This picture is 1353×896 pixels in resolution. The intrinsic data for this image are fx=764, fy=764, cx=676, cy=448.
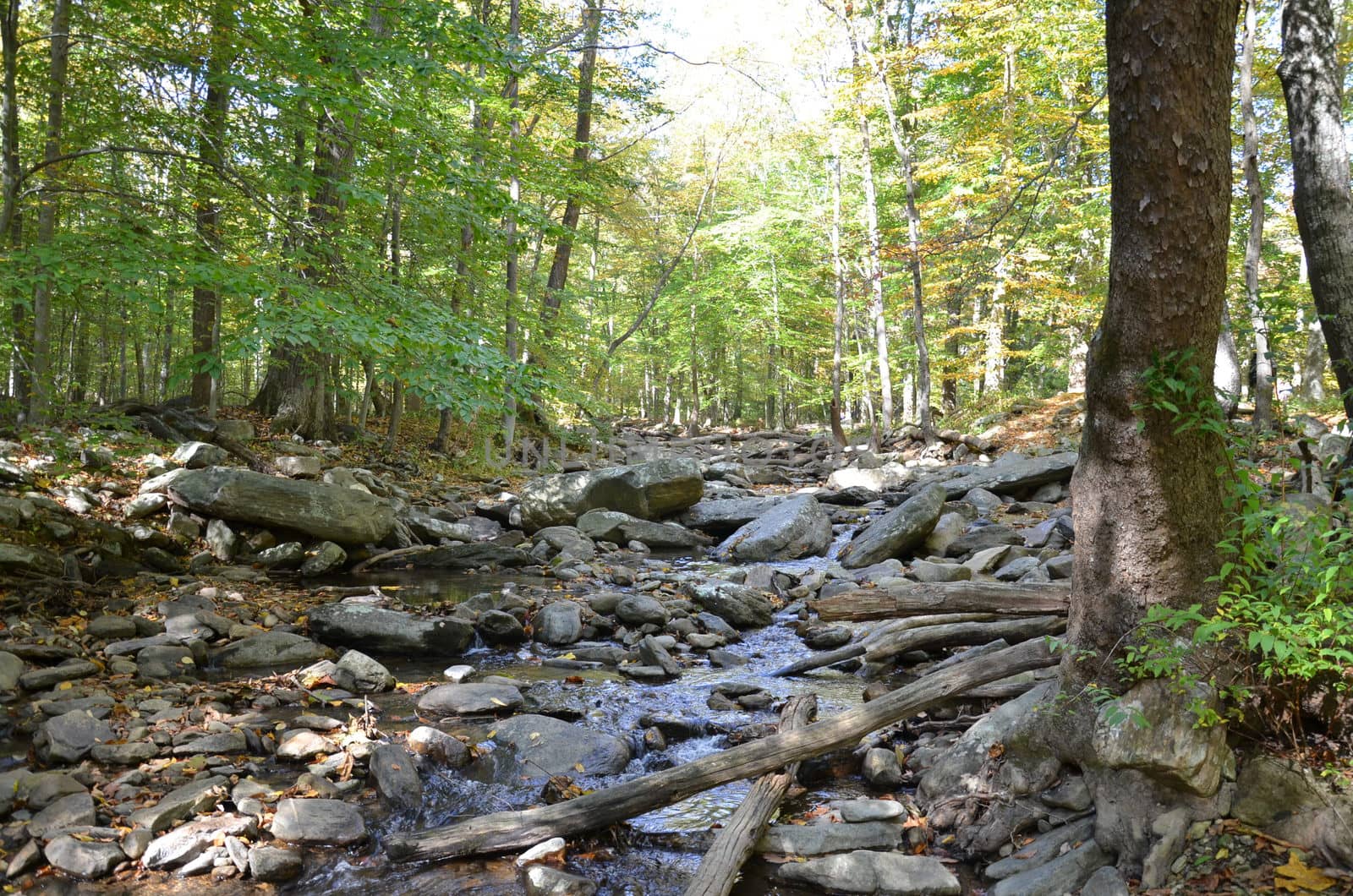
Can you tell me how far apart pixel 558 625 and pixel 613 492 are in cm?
536

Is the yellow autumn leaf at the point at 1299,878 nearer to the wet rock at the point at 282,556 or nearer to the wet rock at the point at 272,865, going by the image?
the wet rock at the point at 272,865

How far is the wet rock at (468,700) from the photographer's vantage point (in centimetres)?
563

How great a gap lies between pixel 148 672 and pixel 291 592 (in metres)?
2.49

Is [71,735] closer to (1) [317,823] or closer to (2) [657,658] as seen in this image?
(1) [317,823]

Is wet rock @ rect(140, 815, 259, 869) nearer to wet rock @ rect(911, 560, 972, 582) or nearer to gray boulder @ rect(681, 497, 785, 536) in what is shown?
wet rock @ rect(911, 560, 972, 582)

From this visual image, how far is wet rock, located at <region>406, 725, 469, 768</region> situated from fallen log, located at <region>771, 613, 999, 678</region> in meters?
2.78

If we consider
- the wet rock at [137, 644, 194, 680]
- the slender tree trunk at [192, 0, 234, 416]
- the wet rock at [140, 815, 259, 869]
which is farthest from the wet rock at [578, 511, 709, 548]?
the wet rock at [140, 815, 259, 869]

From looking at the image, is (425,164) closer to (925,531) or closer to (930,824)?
(930,824)

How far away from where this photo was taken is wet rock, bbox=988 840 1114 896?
3.22m

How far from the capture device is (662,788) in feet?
12.8

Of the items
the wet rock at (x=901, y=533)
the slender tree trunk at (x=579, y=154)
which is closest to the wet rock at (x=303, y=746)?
the wet rock at (x=901, y=533)

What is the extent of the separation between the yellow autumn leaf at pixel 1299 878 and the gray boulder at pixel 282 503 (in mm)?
9212

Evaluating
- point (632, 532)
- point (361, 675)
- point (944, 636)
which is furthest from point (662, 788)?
point (632, 532)

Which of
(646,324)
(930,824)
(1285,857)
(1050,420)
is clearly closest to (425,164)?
(930,824)
